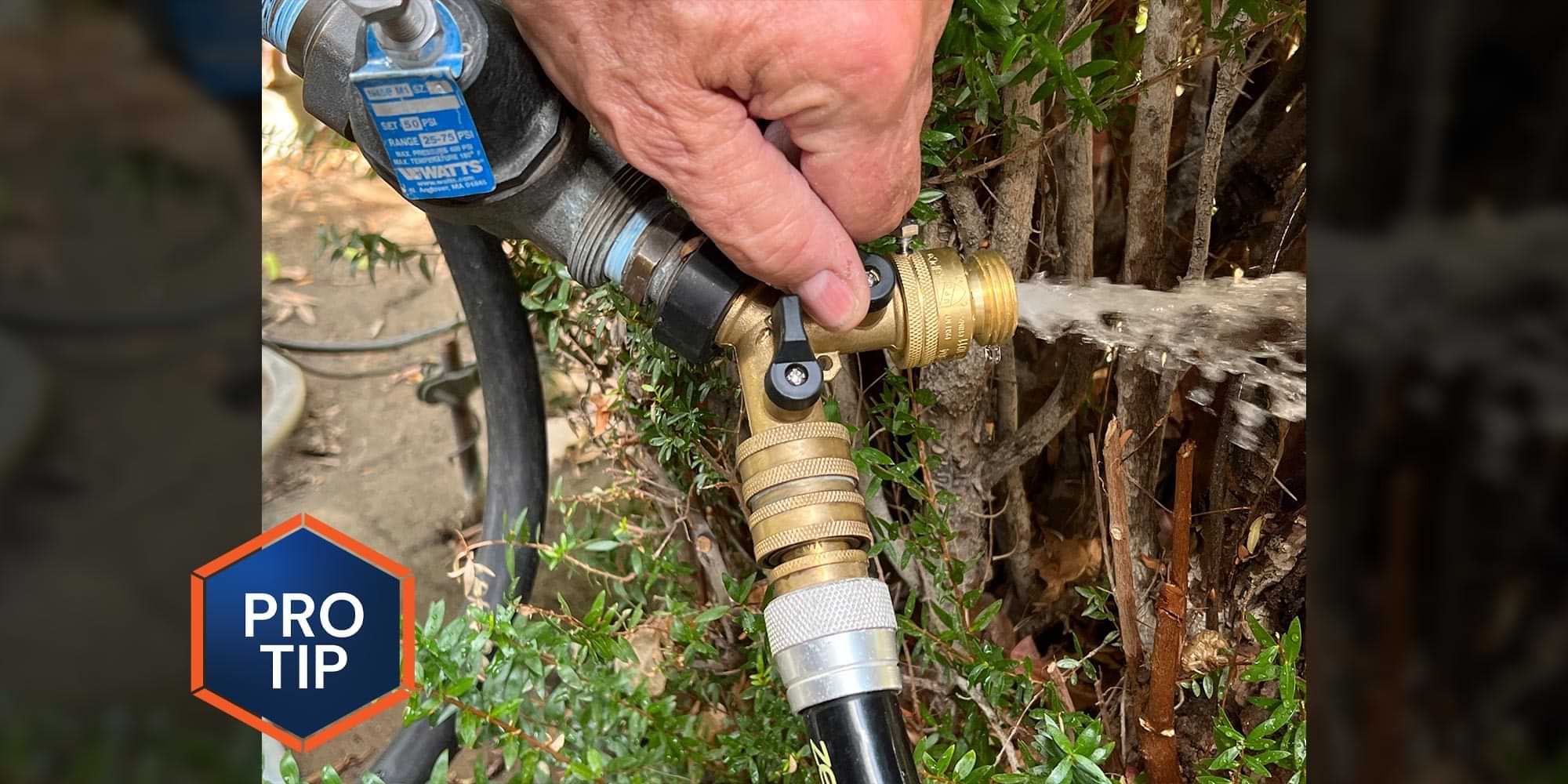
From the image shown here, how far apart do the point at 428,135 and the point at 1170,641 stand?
1.73 ft

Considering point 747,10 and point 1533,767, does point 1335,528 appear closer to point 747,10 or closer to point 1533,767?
point 1533,767

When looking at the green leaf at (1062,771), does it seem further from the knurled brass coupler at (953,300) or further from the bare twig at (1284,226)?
the bare twig at (1284,226)

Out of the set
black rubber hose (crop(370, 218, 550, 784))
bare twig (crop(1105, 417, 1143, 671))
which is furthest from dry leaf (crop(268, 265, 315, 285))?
bare twig (crop(1105, 417, 1143, 671))

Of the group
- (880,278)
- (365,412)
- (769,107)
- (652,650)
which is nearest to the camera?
(769,107)

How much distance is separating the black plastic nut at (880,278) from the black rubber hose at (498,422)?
0.47 metres

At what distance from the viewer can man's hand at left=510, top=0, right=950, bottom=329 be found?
503 mm

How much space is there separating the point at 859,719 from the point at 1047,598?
0.41m

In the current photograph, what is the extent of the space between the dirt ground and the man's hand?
94 cm

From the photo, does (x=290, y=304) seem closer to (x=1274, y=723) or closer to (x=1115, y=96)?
(x=1115, y=96)

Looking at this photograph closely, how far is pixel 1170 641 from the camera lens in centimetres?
68

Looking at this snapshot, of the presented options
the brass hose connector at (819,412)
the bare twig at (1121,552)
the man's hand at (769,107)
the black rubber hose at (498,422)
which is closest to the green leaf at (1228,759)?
the bare twig at (1121,552)

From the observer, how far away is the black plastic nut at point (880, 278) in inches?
25.0

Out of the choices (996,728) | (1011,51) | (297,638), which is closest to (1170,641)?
(996,728)

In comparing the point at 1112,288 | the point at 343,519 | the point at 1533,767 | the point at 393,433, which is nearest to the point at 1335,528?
the point at 1533,767
